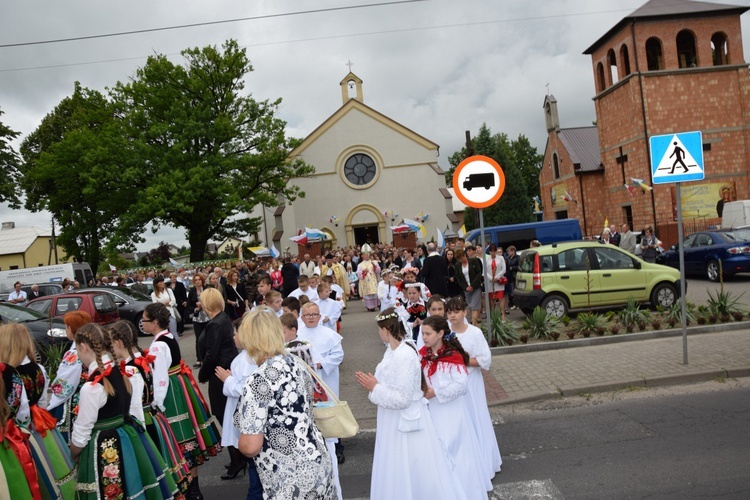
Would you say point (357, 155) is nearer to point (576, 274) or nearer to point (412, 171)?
point (412, 171)

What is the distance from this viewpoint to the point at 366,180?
4553 centimetres

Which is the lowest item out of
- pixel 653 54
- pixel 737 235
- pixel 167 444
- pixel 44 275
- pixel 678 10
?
pixel 167 444

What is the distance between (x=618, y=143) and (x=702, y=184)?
17.9 ft

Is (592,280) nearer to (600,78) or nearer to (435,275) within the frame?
(435,275)

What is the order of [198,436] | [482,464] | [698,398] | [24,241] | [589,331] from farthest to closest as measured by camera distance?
1. [24,241]
2. [589,331]
3. [698,398]
4. [198,436]
5. [482,464]

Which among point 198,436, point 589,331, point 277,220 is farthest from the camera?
point 277,220

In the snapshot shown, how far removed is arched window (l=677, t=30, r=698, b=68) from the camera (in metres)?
33.2

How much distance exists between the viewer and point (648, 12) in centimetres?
3164

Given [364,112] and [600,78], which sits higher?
[364,112]

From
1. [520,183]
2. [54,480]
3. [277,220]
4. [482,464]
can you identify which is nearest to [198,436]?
[54,480]

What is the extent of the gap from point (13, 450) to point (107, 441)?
1.90ft

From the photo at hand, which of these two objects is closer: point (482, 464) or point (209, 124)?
point (482, 464)

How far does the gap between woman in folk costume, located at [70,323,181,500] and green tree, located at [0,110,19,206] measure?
3336 centimetres

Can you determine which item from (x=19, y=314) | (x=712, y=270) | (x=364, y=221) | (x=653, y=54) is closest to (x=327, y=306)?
(x=19, y=314)
